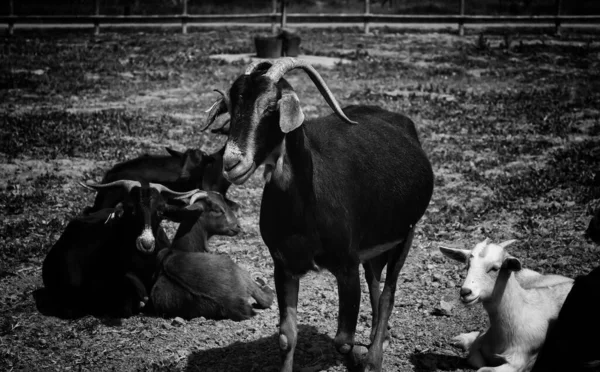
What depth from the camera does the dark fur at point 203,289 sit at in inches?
292

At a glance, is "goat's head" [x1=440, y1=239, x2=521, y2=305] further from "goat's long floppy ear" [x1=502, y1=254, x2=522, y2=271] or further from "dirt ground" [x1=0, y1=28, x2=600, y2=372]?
"dirt ground" [x1=0, y1=28, x2=600, y2=372]

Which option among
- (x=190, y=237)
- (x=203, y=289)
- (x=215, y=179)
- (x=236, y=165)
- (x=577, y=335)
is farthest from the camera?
(x=215, y=179)

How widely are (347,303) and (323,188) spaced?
0.91 metres

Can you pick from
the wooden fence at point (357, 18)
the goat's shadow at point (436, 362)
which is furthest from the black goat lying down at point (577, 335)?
the wooden fence at point (357, 18)

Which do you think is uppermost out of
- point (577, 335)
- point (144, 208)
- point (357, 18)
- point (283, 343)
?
point (357, 18)

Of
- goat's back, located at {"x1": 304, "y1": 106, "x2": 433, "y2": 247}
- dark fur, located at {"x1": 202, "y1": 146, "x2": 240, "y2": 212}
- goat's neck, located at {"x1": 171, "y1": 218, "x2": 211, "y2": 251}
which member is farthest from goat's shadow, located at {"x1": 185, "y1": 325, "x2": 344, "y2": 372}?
dark fur, located at {"x1": 202, "y1": 146, "x2": 240, "y2": 212}

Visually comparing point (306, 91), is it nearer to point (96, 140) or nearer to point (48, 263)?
point (96, 140)

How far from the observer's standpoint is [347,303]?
5.82 meters

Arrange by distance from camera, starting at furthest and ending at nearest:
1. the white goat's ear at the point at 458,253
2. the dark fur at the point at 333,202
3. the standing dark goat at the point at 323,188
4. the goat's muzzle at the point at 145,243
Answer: the goat's muzzle at the point at 145,243 → the white goat's ear at the point at 458,253 → the dark fur at the point at 333,202 → the standing dark goat at the point at 323,188

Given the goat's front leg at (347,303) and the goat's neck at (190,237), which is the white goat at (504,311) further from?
the goat's neck at (190,237)

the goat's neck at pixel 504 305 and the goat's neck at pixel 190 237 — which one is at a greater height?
the goat's neck at pixel 504 305

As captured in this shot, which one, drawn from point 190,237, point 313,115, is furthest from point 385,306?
point 313,115

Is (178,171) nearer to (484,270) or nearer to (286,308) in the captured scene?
(286,308)

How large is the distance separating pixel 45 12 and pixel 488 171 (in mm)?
28447
